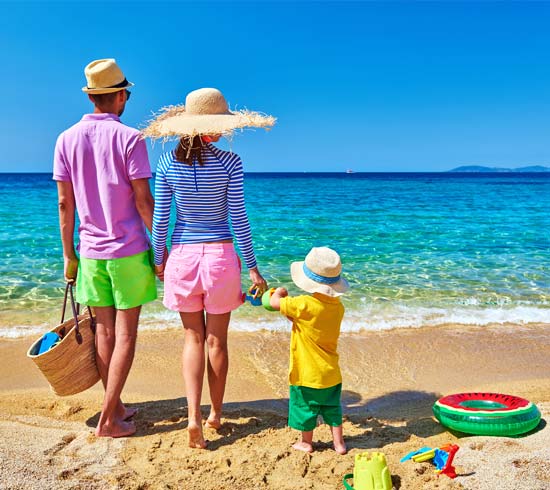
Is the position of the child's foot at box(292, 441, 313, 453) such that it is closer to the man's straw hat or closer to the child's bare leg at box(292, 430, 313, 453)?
the child's bare leg at box(292, 430, 313, 453)

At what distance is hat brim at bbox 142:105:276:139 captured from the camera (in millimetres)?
3055

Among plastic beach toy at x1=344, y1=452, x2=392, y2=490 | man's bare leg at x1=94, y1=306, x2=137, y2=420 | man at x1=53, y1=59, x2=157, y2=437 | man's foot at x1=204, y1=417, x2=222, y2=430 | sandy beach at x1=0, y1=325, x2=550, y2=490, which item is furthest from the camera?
man's foot at x1=204, y1=417, x2=222, y2=430

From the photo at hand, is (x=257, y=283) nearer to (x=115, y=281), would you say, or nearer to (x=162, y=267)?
(x=162, y=267)

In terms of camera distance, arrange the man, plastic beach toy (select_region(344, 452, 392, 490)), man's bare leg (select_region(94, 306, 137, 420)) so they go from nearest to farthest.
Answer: plastic beach toy (select_region(344, 452, 392, 490)) → the man → man's bare leg (select_region(94, 306, 137, 420))

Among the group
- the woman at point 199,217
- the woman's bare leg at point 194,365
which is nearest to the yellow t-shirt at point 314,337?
the woman at point 199,217

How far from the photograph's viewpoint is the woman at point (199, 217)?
3.11m

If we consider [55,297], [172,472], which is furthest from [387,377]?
[55,297]

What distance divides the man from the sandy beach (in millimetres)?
386

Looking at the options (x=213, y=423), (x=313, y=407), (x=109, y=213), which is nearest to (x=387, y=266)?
(x=213, y=423)

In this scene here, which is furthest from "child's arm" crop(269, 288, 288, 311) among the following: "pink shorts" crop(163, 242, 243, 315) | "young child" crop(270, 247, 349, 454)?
"pink shorts" crop(163, 242, 243, 315)

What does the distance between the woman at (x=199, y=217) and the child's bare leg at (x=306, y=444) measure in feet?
1.88

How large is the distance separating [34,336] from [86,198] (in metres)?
3.08

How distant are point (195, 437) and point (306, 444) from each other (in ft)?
2.19

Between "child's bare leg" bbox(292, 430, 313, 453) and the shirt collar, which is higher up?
the shirt collar
